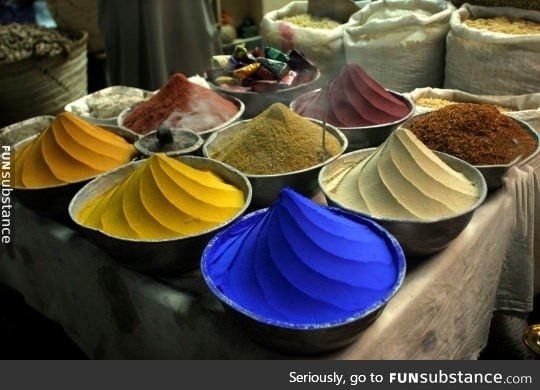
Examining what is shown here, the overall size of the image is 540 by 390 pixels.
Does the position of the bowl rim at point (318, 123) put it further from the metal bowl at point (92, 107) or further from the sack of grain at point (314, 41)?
the sack of grain at point (314, 41)

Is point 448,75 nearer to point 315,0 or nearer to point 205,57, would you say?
point 315,0

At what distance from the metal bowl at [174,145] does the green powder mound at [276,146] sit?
40mm

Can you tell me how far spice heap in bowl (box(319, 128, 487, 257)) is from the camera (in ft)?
2.62

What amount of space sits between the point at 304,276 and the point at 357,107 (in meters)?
0.60

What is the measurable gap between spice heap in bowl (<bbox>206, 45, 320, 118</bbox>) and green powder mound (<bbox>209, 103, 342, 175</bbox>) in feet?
0.85

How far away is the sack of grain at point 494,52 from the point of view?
1.43 metres

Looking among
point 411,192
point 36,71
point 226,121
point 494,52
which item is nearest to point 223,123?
point 226,121

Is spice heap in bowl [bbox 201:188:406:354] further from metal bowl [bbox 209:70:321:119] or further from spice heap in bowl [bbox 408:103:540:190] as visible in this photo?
metal bowl [bbox 209:70:321:119]

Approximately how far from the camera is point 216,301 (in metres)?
0.80

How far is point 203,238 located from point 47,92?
196cm

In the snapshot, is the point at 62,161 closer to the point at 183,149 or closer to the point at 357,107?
the point at 183,149

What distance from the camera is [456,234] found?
83 centimetres

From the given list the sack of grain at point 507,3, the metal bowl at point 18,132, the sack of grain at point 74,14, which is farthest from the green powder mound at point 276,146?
the sack of grain at point 74,14

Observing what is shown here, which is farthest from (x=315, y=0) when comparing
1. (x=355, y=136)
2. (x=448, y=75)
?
(x=355, y=136)
